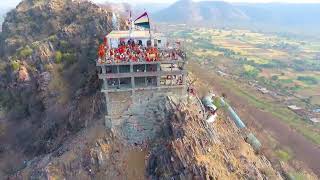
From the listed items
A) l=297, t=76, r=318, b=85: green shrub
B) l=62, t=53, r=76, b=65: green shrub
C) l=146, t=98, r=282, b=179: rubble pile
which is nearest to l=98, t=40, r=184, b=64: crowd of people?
l=146, t=98, r=282, b=179: rubble pile

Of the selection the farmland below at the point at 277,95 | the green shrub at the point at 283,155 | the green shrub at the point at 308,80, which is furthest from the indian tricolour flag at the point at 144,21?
the green shrub at the point at 308,80

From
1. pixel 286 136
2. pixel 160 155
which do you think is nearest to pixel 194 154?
pixel 160 155

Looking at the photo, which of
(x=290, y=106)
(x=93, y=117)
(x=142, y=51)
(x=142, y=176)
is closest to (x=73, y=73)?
(x=93, y=117)

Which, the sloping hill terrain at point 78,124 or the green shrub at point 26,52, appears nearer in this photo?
the sloping hill terrain at point 78,124

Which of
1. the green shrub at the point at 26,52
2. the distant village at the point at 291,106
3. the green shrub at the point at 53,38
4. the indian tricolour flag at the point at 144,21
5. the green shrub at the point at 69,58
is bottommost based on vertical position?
the distant village at the point at 291,106

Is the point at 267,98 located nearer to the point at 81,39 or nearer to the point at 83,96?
A: the point at 81,39

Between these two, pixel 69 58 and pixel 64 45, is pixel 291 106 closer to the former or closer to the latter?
pixel 64 45

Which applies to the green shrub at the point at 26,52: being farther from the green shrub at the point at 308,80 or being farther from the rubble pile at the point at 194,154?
the green shrub at the point at 308,80
